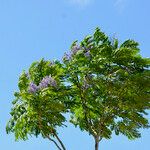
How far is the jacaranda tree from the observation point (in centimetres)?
4200

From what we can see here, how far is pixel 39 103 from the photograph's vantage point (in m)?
41.1

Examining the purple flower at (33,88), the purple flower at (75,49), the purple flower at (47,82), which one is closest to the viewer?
the purple flower at (33,88)

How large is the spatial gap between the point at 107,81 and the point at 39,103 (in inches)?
212

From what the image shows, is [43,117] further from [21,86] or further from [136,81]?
[136,81]

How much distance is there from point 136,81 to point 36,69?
769 cm

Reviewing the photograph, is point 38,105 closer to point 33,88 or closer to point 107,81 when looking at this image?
point 33,88

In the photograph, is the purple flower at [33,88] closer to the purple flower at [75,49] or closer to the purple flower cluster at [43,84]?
the purple flower cluster at [43,84]

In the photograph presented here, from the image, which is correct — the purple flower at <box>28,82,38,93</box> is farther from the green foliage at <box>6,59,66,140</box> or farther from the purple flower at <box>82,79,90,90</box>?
the purple flower at <box>82,79,90,90</box>

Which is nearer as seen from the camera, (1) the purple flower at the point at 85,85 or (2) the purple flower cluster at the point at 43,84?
(2) the purple flower cluster at the point at 43,84

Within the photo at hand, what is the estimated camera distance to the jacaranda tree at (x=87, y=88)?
42.0 metres

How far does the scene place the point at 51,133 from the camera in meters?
44.7

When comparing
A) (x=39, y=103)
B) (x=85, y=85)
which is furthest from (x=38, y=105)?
(x=85, y=85)

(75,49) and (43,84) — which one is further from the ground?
(75,49)

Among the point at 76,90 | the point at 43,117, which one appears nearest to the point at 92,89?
the point at 76,90
